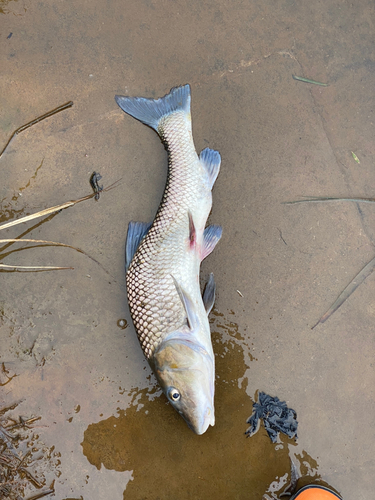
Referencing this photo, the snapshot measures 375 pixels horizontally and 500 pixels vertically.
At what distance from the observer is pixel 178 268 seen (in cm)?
261

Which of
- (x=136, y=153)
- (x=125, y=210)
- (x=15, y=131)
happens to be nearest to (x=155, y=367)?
(x=125, y=210)

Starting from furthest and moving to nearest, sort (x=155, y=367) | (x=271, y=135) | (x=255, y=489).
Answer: (x=271, y=135) → (x=255, y=489) → (x=155, y=367)

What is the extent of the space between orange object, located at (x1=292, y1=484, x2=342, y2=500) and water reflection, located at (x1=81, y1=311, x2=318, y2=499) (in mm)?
153

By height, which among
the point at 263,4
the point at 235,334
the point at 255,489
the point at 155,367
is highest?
the point at 263,4

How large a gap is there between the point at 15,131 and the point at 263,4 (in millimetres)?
2520

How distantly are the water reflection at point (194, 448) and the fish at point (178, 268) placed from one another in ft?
1.68

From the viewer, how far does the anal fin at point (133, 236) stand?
2828 millimetres

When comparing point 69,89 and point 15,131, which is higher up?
point 69,89

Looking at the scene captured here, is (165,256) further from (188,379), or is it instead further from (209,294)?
(188,379)

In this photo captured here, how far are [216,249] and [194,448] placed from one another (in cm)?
170

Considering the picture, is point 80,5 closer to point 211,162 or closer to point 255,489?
point 211,162

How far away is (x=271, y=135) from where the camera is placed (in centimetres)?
305

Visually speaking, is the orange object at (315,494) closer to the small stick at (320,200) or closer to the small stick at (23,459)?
the small stick at (23,459)

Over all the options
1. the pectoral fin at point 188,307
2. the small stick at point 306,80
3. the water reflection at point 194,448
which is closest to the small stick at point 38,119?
the pectoral fin at point 188,307
